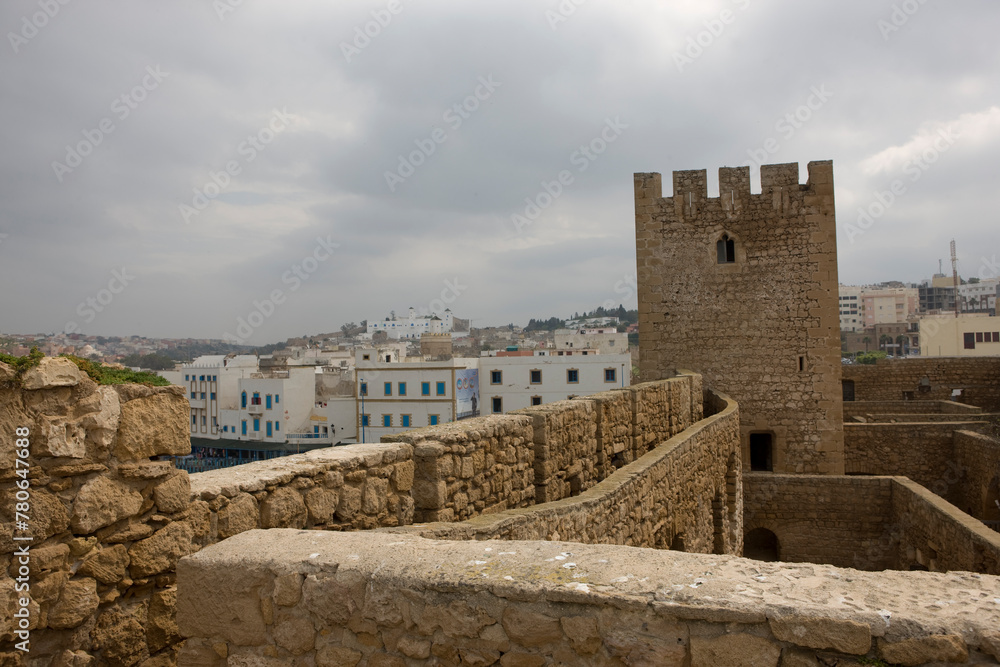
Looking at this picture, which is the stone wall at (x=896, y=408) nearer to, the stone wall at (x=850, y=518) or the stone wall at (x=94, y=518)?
the stone wall at (x=850, y=518)

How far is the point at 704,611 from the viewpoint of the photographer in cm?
187

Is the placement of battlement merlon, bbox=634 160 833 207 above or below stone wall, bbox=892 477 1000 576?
above

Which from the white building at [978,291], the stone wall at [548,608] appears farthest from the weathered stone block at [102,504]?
the white building at [978,291]

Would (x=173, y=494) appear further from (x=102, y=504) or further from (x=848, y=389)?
(x=848, y=389)

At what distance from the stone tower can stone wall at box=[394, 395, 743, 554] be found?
2.63 meters

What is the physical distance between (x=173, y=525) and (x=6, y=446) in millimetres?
656

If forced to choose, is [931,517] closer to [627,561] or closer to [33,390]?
[627,561]

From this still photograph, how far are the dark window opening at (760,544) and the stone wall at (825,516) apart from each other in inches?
23.4

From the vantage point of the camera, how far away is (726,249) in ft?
49.1

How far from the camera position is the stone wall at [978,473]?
12.6 metres

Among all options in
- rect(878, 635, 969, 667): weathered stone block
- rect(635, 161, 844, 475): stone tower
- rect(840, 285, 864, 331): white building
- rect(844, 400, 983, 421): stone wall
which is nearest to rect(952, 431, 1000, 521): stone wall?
rect(635, 161, 844, 475): stone tower

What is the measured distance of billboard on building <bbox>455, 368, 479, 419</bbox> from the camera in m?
35.2

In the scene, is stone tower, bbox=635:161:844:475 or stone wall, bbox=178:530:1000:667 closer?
stone wall, bbox=178:530:1000:667

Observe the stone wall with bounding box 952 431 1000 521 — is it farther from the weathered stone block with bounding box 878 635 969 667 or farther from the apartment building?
the apartment building
